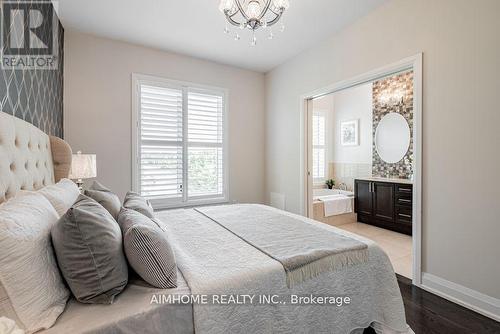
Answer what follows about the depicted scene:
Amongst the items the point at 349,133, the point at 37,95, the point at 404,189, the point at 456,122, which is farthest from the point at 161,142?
the point at 349,133

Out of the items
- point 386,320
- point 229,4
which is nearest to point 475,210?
point 386,320

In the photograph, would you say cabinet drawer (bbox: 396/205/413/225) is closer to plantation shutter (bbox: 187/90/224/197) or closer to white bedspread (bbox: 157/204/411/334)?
white bedspread (bbox: 157/204/411/334)

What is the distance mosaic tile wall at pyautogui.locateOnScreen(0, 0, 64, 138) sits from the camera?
1460 millimetres

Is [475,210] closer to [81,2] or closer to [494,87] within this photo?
[494,87]

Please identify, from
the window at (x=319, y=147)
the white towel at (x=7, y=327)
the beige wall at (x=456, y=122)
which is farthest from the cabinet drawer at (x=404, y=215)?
the white towel at (x=7, y=327)

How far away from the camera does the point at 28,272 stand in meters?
0.83

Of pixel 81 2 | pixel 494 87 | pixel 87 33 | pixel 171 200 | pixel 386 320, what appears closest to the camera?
pixel 386 320

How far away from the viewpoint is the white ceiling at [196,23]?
2441 mm

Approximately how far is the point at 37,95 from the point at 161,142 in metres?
1.61

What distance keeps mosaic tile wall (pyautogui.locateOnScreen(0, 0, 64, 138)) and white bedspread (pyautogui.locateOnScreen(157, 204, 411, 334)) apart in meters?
1.33

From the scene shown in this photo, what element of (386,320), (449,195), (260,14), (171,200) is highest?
(260,14)

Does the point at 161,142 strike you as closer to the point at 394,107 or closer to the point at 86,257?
the point at 86,257

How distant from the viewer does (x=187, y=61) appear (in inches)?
143

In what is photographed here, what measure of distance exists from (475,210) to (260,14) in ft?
7.50
